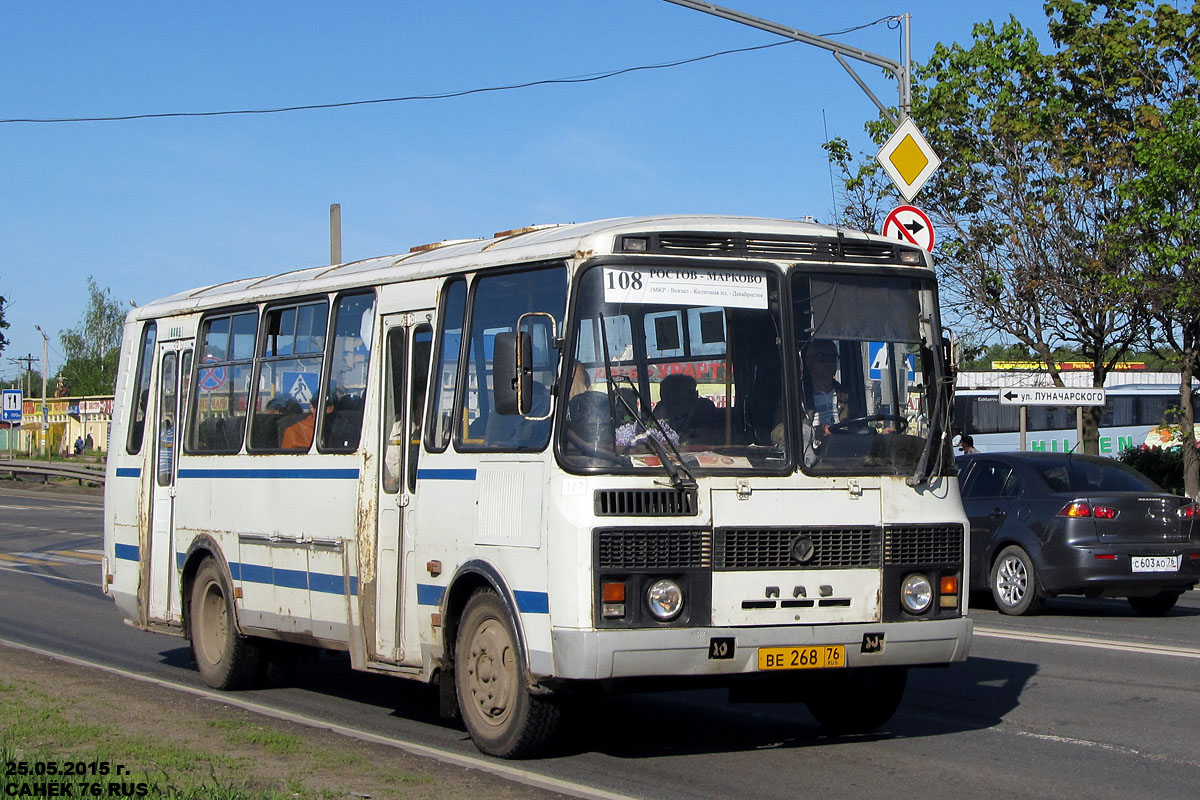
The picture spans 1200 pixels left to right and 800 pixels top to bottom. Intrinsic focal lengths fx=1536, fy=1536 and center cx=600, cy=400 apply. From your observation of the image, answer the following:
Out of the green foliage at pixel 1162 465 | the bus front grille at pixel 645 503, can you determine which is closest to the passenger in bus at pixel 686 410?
the bus front grille at pixel 645 503

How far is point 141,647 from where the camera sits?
13.9m

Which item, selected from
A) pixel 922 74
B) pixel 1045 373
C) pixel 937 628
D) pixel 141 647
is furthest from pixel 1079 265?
pixel 937 628

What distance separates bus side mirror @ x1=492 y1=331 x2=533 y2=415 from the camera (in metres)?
7.60

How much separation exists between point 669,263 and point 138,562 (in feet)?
21.0

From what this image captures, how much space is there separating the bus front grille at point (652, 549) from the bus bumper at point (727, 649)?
0.32 metres

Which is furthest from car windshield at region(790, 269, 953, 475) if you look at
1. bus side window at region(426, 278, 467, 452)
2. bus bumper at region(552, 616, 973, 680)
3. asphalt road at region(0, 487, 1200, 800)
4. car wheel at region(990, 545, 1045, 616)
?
car wheel at region(990, 545, 1045, 616)

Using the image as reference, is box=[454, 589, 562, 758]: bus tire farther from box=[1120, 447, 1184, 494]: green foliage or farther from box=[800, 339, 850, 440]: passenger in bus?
box=[1120, 447, 1184, 494]: green foliage

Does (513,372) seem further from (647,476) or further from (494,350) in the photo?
(647,476)

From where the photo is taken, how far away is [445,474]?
8.62m

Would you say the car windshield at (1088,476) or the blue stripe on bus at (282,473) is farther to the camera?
the car windshield at (1088,476)

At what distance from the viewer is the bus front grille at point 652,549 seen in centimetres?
739

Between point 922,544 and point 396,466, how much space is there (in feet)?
10.3

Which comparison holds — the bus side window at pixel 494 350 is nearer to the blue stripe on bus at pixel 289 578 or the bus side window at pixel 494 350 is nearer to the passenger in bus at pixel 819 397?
the passenger in bus at pixel 819 397

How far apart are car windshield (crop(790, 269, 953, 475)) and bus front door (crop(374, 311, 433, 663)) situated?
2.35 m
